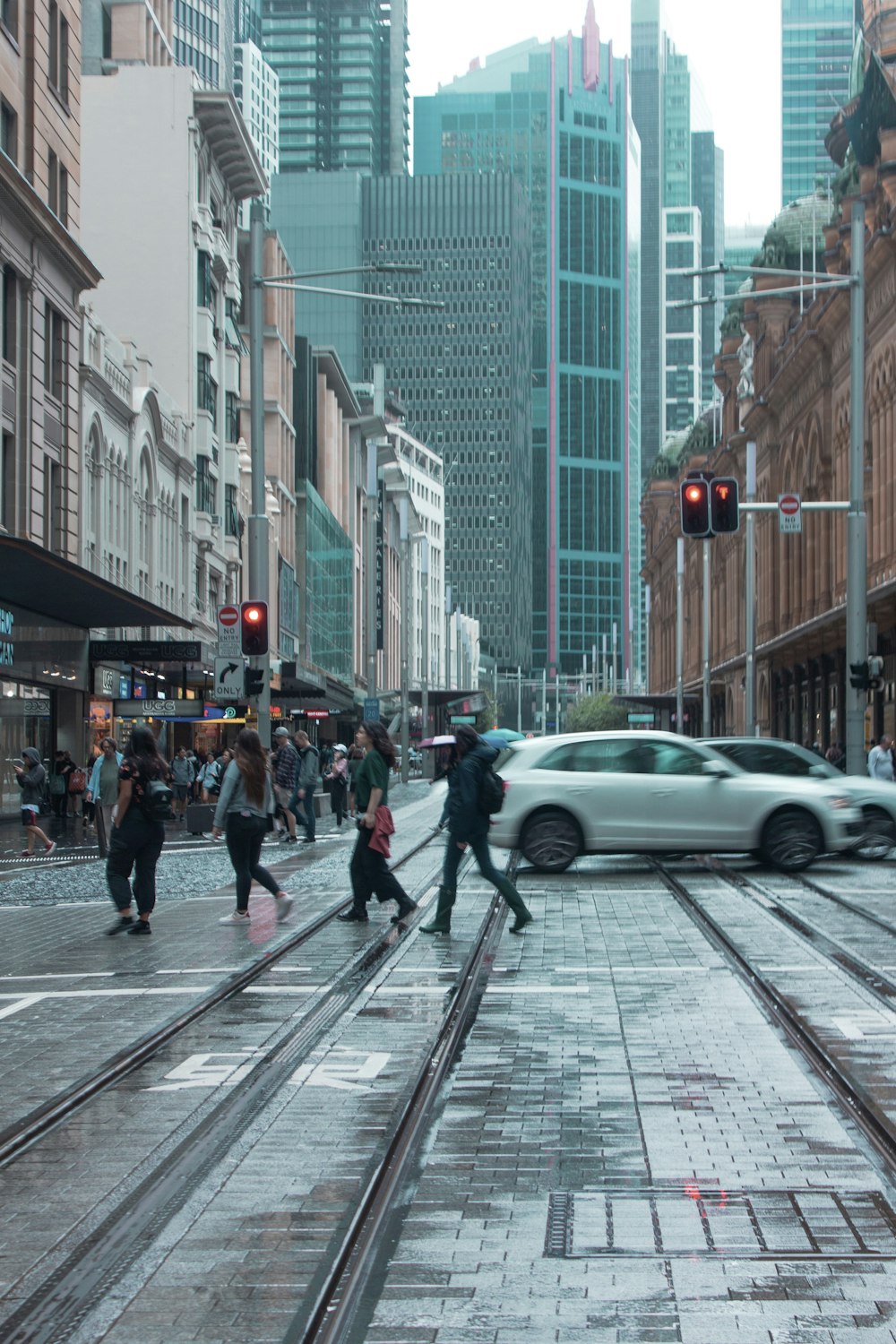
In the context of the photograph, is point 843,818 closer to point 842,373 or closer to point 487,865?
point 487,865

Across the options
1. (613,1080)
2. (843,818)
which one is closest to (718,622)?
(843,818)

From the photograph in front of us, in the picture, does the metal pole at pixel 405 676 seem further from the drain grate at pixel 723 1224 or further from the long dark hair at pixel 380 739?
the drain grate at pixel 723 1224

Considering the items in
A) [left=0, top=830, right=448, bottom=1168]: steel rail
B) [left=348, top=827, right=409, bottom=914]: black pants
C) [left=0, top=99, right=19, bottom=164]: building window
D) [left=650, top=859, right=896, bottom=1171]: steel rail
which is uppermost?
[left=0, top=99, right=19, bottom=164]: building window

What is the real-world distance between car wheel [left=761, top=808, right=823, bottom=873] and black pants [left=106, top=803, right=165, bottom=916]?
8.56 metres

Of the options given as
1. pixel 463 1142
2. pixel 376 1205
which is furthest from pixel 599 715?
pixel 376 1205

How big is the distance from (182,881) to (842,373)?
40.3 metres

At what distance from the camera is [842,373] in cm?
5609

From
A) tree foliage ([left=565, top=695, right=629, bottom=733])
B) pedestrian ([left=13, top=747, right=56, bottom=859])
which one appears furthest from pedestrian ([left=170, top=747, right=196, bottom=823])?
tree foliage ([left=565, top=695, right=629, bottom=733])

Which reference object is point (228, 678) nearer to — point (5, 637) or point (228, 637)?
point (228, 637)

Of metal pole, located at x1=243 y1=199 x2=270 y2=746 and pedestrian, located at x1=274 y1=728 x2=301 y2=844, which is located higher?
metal pole, located at x1=243 y1=199 x2=270 y2=746

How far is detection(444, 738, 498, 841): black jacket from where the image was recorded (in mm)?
14297

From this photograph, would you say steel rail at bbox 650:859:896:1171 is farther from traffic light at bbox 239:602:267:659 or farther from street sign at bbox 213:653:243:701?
street sign at bbox 213:653:243:701

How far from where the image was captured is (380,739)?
47.8ft

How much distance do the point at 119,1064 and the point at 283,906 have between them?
8365mm
